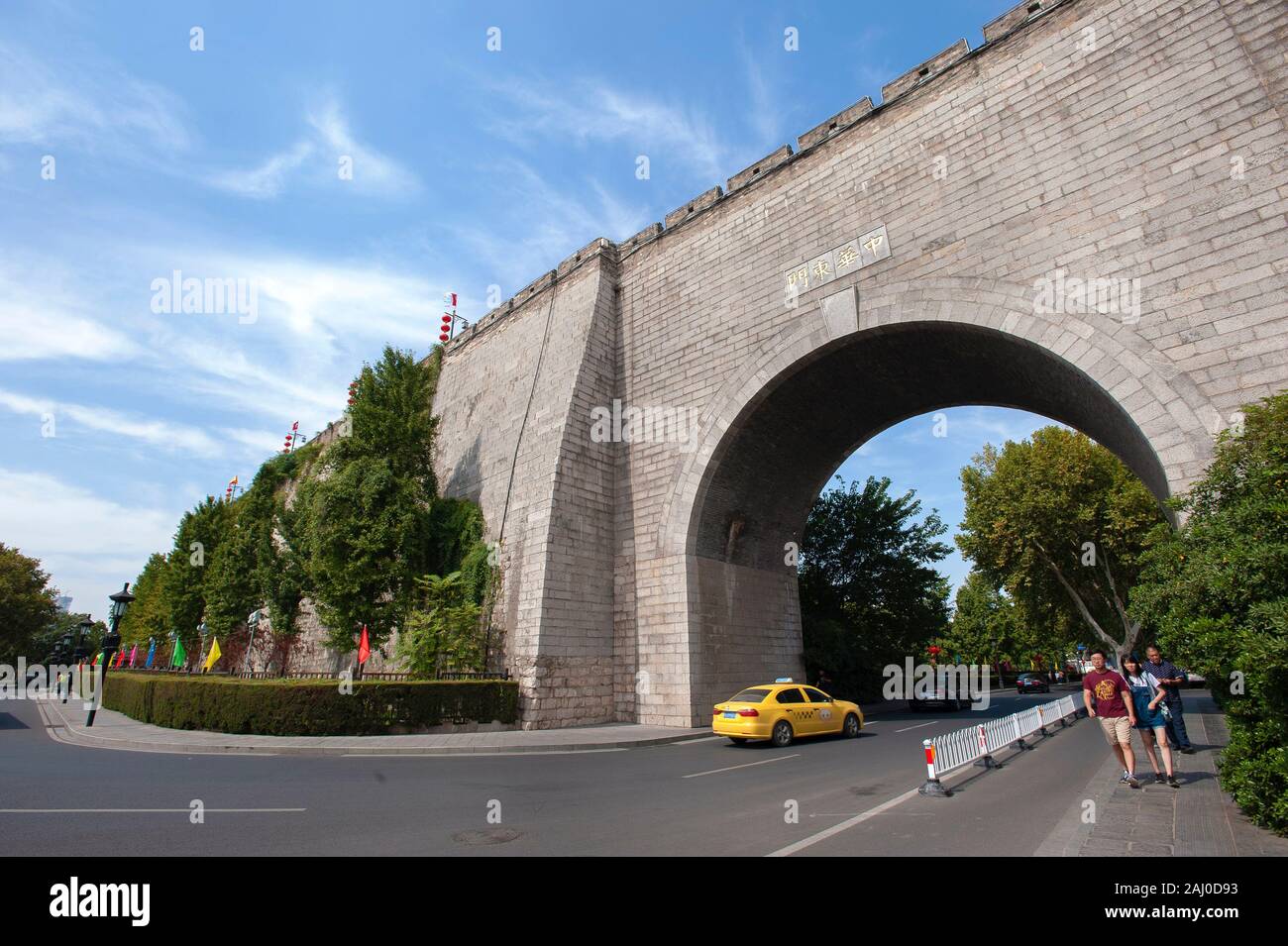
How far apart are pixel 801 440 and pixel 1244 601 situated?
460 inches

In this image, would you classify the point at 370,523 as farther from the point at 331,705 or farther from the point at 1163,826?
the point at 1163,826

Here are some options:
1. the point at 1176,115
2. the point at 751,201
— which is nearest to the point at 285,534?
the point at 751,201

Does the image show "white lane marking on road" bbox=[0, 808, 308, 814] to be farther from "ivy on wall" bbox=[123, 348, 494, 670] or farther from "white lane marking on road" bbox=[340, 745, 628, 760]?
"ivy on wall" bbox=[123, 348, 494, 670]

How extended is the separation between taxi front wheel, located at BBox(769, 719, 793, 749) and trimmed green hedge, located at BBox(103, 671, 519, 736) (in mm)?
6090

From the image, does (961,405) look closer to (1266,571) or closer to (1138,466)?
(1138,466)

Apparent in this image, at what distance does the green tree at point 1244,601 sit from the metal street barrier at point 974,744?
2.37 m

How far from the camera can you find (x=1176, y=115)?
1023cm

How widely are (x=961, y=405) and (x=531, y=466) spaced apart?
11.1m

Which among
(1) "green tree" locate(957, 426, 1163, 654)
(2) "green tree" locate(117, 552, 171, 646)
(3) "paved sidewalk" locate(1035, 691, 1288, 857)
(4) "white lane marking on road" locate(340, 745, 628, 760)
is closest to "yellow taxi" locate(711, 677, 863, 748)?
(4) "white lane marking on road" locate(340, 745, 628, 760)

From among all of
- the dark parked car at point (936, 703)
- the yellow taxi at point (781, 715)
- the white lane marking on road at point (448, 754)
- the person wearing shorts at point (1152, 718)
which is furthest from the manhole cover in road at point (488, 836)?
the dark parked car at point (936, 703)

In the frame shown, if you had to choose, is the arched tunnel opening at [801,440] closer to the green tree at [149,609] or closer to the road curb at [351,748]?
the road curb at [351,748]

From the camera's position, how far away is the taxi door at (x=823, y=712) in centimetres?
1301

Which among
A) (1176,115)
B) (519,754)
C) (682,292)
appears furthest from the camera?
(682,292)

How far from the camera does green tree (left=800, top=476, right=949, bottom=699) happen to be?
2503cm
